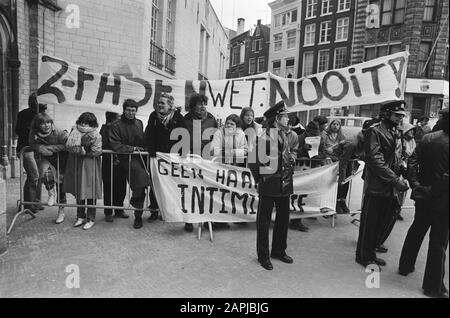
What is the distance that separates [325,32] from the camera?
37.0 metres

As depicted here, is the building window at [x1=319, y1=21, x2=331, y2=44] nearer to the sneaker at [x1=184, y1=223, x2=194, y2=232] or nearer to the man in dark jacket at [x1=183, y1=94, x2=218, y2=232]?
the man in dark jacket at [x1=183, y1=94, x2=218, y2=232]

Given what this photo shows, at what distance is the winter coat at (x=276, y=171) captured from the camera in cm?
394

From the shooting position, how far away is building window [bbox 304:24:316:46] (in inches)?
1526

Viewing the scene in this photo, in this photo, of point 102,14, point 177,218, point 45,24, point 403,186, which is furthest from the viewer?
point 102,14

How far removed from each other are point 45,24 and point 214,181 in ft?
25.0

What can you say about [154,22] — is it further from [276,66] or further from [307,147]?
[276,66]

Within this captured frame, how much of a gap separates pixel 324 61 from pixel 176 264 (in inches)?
1458

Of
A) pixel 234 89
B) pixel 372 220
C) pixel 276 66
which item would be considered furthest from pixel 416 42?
pixel 372 220

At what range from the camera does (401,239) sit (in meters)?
5.11

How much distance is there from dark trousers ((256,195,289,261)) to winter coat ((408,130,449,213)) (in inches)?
57.0

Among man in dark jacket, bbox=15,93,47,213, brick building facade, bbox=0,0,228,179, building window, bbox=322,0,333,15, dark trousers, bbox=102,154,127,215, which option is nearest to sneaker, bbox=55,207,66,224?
man in dark jacket, bbox=15,93,47,213
